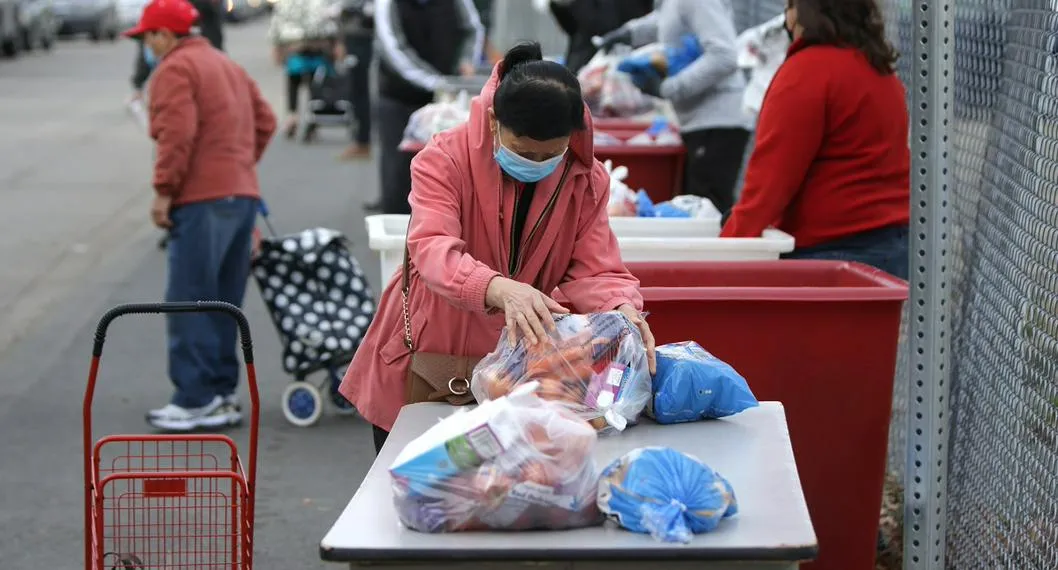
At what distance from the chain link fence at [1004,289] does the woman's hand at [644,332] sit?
2.16ft

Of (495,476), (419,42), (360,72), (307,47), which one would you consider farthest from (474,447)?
(307,47)

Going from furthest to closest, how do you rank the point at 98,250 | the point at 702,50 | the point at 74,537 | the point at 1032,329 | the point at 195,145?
1. the point at 98,250
2. the point at 702,50
3. the point at 195,145
4. the point at 74,537
5. the point at 1032,329

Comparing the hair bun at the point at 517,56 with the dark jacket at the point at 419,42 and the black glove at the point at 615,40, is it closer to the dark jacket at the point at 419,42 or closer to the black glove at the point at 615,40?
the black glove at the point at 615,40

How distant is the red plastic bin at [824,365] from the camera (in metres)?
4.15

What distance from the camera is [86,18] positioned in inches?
1435

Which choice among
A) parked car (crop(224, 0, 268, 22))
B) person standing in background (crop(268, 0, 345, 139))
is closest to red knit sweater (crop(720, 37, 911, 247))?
person standing in background (crop(268, 0, 345, 139))

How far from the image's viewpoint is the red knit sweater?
484cm

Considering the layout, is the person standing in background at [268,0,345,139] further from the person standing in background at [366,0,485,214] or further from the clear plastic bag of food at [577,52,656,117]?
the clear plastic bag of food at [577,52,656,117]

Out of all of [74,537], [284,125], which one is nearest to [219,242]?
[74,537]

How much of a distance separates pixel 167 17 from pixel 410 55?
401 cm

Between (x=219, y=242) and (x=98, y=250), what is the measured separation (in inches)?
200

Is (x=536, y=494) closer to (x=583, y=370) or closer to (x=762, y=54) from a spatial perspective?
(x=583, y=370)

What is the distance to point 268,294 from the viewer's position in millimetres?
7000

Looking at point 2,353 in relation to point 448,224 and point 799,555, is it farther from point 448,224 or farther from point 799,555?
point 799,555
